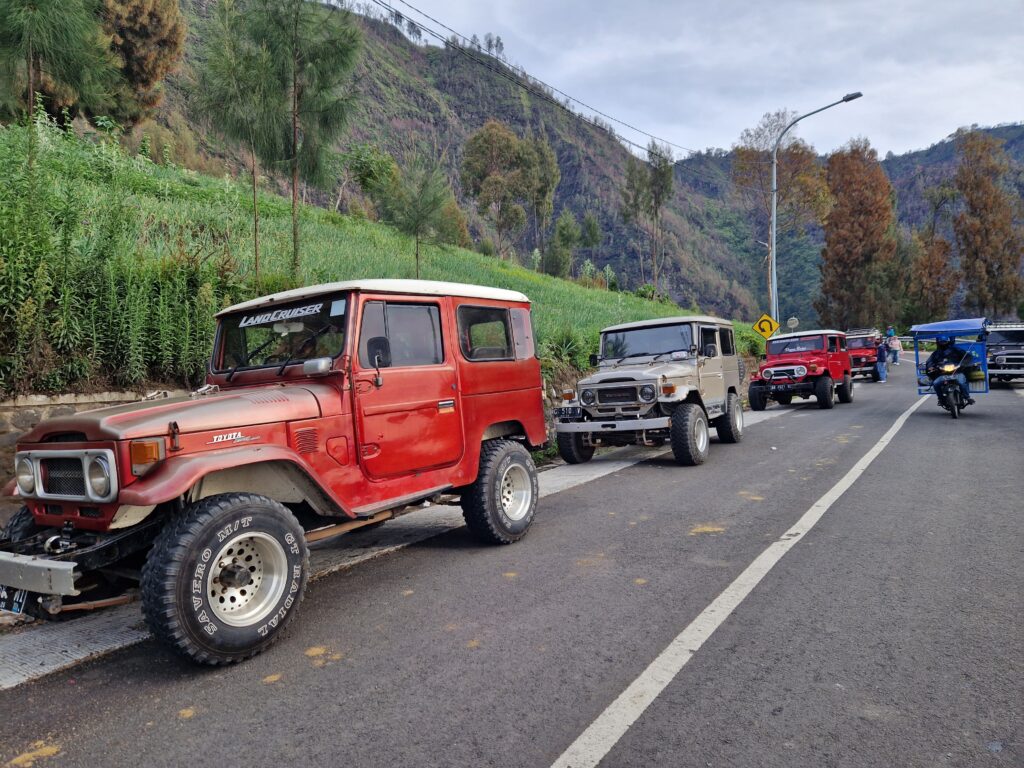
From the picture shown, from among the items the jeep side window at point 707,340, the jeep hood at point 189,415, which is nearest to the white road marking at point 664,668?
the jeep hood at point 189,415

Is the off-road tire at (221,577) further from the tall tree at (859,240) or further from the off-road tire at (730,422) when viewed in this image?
the tall tree at (859,240)

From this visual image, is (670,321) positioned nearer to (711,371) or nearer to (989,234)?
(711,371)

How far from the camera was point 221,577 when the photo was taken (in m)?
3.40

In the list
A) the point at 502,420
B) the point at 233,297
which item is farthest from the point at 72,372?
the point at 502,420

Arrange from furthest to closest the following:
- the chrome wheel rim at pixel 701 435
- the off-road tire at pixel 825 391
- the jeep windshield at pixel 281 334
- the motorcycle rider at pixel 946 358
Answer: the off-road tire at pixel 825 391
the motorcycle rider at pixel 946 358
the chrome wheel rim at pixel 701 435
the jeep windshield at pixel 281 334

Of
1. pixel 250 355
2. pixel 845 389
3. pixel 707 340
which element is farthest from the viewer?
pixel 845 389

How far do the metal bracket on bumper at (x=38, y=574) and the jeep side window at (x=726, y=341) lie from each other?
9771 mm

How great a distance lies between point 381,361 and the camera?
4.41m

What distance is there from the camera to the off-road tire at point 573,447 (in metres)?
9.64

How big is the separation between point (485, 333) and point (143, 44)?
1178 inches

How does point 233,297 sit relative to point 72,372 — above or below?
above

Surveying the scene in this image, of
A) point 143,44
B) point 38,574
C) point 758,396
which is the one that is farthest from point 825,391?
point 143,44

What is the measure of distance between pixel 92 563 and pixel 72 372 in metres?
4.21

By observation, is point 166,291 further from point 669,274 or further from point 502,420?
point 669,274
